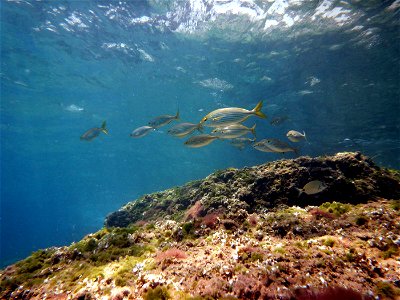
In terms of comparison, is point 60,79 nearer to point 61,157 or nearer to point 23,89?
point 23,89

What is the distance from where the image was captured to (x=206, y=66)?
75.0 feet

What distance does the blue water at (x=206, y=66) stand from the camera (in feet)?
54.0

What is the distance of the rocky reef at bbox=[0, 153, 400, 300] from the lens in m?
2.90

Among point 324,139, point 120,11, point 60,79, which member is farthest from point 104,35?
point 324,139

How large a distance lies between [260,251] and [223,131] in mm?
2913

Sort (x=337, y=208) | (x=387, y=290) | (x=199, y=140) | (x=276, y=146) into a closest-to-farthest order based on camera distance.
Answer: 1. (x=387, y=290)
2. (x=337, y=208)
3. (x=276, y=146)
4. (x=199, y=140)

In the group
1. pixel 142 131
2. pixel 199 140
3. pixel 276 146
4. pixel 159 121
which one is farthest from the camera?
pixel 142 131

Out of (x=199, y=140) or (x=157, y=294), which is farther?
(x=199, y=140)

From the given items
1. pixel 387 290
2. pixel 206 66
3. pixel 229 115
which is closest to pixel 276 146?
pixel 229 115

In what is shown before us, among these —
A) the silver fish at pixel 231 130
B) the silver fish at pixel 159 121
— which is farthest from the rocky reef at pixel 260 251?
the silver fish at pixel 159 121

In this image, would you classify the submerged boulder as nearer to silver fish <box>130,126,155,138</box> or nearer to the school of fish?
the school of fish

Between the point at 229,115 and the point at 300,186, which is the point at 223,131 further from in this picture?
the point at 300,186

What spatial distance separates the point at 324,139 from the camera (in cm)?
3247

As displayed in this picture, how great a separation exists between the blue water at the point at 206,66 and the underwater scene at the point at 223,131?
0.15 m
